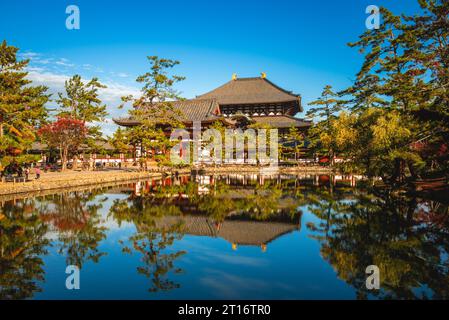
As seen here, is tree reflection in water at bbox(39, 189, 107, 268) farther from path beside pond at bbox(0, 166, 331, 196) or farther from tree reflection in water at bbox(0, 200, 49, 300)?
path beside pond at bbox(0, 166, 331, 196)

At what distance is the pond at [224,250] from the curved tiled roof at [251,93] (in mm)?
39441

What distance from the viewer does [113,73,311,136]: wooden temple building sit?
143 ft

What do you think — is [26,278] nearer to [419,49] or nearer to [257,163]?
[419,49]

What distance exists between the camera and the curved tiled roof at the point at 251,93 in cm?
5206

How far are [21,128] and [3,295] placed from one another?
740 inches

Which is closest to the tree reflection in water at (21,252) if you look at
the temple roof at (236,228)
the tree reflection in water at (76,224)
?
the tree reflection in water at (76,224)

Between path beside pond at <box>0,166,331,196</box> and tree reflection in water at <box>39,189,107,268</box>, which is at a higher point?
path beside pond at <box>0,166,331,196</box>

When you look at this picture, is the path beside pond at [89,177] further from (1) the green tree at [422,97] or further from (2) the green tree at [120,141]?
(1) the green tree at [422,97]

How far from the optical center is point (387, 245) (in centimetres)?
803

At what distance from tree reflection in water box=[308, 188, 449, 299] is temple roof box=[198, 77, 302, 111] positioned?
39.6m

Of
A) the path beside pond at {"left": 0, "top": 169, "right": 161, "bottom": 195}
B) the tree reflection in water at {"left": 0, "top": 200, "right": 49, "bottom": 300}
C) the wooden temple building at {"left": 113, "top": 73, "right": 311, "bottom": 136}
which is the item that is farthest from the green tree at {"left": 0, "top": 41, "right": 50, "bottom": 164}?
the wooden temple building at {"left": 113, "top": 73, "right": 311, "bottom": 136}

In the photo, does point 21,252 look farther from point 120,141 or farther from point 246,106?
point 246,106

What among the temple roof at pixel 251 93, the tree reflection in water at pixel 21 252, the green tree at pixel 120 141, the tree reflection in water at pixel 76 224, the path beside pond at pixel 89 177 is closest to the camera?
the tree reflection in water at pixel 21 252
